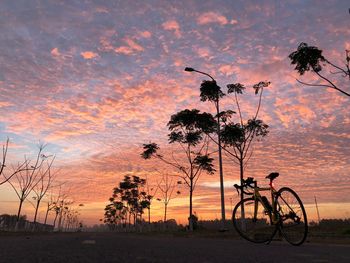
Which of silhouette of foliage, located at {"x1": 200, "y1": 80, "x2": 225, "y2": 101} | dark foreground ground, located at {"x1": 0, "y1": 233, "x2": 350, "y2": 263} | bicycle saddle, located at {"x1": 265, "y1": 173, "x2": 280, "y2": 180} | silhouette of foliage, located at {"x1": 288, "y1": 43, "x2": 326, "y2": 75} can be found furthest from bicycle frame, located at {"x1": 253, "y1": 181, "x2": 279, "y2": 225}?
silhouette of foliage, located at {"x1": 200, "y1": 80, "x2": 225, "y2": 101}

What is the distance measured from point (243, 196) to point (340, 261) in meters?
3.52

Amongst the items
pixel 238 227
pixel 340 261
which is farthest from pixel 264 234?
pixel 340 261

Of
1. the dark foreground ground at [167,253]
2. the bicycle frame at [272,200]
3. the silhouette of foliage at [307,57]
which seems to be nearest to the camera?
the dark foreground ground at [167,253]

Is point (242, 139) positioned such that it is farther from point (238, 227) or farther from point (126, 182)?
point (126, 182)

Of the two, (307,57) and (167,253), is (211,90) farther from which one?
(167,253)

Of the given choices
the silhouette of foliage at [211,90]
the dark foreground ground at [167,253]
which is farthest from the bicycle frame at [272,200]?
the silhouette of foliage at [211,90]

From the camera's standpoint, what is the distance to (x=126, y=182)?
77.8 metres

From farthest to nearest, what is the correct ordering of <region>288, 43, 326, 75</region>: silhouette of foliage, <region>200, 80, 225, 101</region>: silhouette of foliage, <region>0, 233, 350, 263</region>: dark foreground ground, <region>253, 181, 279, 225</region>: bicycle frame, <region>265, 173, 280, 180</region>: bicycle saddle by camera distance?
<region>200, 80, 225, 101</region>: silhouette of foliage → <region>288, 43, 326, 75</region>: silhouette of foliage → <region>253, 181, 279, 225</region>: bicycle frame → <region>265, 173, 280, 180</region>: bicycle saddle → <region>0, 233, 350, 263</region>: dark foreground ground

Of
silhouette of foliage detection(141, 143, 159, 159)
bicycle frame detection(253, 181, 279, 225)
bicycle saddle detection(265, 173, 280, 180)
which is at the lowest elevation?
bicycle frame detection(253, 181, 279, 225)

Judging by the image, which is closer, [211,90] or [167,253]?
[167,253]

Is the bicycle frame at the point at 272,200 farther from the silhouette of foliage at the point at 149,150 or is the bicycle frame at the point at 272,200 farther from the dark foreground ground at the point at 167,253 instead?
the silhouette of foliage at the point at 149,150

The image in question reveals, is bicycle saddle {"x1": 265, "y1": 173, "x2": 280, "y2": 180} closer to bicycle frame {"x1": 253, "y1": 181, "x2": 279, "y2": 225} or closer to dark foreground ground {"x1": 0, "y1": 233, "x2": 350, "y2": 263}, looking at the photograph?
bicycle frame {"x1": 253, "y1": 181, "x2": 279, "y2": 225}

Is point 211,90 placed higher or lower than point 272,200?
higher

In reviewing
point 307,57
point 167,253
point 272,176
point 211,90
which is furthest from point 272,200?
point 211,90
